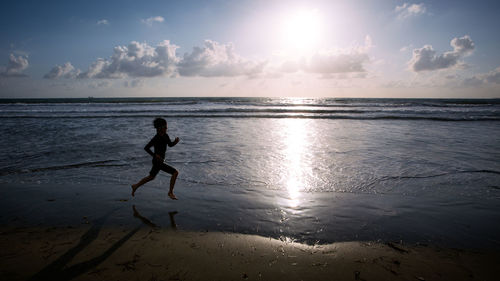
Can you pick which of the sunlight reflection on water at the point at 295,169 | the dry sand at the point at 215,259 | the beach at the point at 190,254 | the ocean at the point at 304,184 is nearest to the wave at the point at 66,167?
the ocean at the point at 304,184

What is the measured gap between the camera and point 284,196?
503cm

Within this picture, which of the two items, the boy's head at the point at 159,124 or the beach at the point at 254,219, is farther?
the boy's head at the point at 159,124

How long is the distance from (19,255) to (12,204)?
7.39 ft

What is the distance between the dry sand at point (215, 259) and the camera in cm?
270

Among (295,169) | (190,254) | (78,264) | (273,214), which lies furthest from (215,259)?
(295,169)

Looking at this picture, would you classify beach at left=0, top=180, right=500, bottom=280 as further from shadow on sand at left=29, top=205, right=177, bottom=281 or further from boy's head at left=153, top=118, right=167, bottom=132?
boy's head at left=153, top=118, right=167, bottom=132

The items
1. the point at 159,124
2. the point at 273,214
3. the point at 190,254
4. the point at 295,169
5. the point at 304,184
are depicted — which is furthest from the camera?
the point at 295,169

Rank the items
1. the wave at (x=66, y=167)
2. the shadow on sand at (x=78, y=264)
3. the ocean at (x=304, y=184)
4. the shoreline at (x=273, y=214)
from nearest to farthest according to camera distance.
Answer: the shadow on sand at (x=78, y=264) → the shoreline at (x=273, y=214) → the ocean at (x=304, y=184) → the wave at (x=66, y=167)

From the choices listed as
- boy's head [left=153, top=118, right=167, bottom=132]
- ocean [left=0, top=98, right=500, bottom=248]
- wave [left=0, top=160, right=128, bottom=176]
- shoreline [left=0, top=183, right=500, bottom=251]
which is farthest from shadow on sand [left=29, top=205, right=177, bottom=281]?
wave [left=0, top=160, right=128, bottom=176]

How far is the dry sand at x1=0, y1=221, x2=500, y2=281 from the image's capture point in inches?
106

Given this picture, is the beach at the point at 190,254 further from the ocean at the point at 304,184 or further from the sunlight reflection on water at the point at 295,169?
the sunlight reflection on water at the point at 295,169

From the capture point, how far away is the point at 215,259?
2.97 m

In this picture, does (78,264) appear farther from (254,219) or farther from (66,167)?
(66,167)

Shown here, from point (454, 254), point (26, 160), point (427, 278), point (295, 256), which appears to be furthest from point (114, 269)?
point (26, 160)
